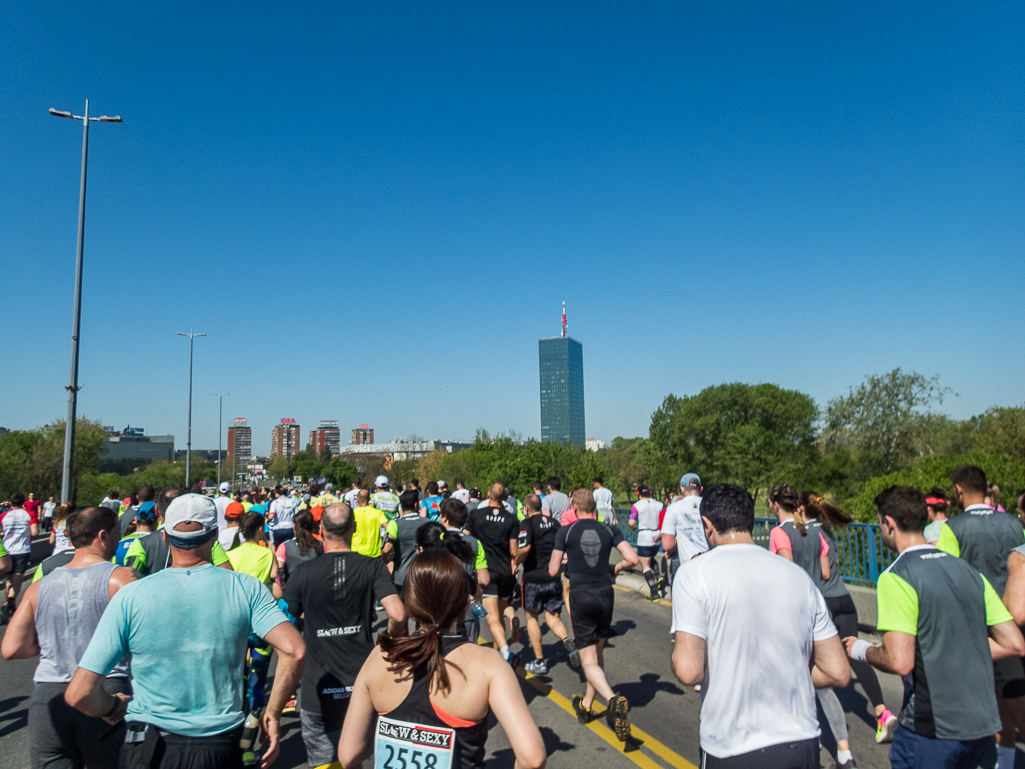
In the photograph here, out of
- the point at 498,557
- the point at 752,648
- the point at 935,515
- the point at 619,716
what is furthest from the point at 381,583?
the point at 935,515

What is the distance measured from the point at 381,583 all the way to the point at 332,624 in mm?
402

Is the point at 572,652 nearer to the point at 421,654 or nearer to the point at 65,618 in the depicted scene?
the point at 65,618

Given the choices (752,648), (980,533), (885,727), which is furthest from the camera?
(885,727)

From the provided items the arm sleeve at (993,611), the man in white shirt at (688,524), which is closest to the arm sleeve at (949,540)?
the arm sleeve at (993,611)

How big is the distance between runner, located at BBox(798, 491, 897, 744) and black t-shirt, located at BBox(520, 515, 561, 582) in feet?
9.12

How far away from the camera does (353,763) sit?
2.28 metres

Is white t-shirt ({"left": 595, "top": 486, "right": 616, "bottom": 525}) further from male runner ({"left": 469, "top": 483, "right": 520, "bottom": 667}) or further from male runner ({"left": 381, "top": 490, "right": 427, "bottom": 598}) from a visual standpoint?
male runner ({"left": 381, "top": 490, "right": 427, "bottom": 598})

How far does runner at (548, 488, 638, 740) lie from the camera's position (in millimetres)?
5605

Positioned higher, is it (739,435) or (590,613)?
(739,435)

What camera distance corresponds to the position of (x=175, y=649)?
2.72m

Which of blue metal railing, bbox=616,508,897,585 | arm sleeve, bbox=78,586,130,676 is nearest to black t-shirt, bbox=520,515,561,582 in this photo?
blue metal railing, bbox=616,508,897,585

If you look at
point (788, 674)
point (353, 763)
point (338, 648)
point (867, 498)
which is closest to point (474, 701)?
point (353, 763)

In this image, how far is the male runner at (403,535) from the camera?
24.0 feet

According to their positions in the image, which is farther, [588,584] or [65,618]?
[588,584]
